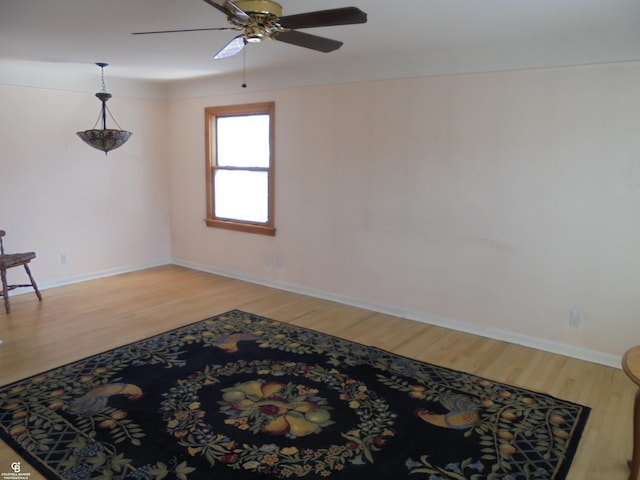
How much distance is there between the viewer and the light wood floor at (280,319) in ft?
8.70

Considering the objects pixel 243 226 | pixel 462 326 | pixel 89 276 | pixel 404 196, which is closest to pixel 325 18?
pixel 404 196

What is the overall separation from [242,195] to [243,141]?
2.15 feet

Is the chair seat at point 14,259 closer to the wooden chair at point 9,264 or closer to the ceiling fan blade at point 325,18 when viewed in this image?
the wooden chair at point 9,264

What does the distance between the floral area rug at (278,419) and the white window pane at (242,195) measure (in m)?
2.29

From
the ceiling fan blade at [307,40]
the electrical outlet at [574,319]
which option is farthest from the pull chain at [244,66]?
the electrical outlet at [574,319]

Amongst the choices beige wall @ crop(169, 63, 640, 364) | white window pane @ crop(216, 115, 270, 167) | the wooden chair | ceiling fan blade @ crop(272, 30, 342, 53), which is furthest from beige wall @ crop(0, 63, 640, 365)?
ceiling fan blade @ crop(272, 30, 342, 53)

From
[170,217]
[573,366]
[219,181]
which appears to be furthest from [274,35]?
[170,217]

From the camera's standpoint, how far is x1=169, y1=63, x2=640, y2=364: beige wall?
3.34 m

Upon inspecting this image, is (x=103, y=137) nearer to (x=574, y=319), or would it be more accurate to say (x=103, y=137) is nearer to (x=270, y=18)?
(x=270, y=18)

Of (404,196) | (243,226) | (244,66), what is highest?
(244,66)

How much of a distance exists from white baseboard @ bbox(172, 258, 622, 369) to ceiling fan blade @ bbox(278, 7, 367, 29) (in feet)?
9.23

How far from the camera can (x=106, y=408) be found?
2695 millimetres

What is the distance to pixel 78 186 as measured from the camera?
212 inches

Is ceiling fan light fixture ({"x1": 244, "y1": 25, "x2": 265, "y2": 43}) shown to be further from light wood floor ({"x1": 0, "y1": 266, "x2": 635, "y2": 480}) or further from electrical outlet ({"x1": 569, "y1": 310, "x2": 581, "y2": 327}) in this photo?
electrical outlet ({"x1": 569, "y1": 310, "x2": 581, "y2": 327})
